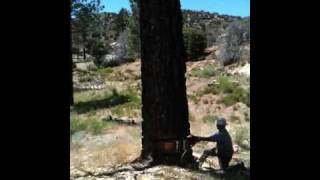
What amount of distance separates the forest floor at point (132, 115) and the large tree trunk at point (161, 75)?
25.3 inches

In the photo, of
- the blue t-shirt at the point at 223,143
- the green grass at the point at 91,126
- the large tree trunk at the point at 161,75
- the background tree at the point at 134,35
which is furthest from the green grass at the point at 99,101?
the background tree at the point at 134,35

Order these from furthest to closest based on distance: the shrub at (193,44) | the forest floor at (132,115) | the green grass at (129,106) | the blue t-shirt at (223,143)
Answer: the shrub at (193,44) < the green grass at (129,106) < the forest floor at (132,115) < the blue t-shirt at (223,143)

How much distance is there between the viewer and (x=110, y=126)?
13.9 m

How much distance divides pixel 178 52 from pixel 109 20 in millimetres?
52330

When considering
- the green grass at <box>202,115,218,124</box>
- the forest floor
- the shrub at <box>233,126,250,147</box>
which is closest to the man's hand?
the forest floor

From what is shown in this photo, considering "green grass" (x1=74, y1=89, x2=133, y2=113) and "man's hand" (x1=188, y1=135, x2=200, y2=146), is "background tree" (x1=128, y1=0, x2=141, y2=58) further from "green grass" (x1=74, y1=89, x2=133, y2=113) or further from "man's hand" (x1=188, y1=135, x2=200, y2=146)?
"man's hand" (x1=188, y1=135, x2=200, y2=146)

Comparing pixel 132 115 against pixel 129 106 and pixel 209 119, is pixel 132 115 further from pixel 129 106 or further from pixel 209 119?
pixel 209 119

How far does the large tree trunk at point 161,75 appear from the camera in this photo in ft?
26.1

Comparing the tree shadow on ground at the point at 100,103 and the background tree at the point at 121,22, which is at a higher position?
the background tree at the point at 121,22

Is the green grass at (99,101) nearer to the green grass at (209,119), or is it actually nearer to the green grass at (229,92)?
the green grass at (229,92)

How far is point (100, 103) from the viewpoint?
69.6 feet

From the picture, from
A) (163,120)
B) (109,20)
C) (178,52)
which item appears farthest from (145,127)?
(109,20)

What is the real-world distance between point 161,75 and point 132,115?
29.4ft
